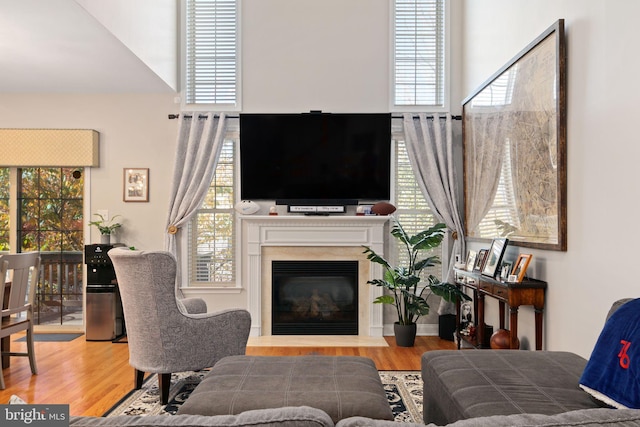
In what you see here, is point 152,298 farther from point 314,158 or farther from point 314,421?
point 314,158

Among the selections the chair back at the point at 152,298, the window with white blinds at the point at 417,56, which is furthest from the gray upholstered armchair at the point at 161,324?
the window with white blinds at the point at 417,56

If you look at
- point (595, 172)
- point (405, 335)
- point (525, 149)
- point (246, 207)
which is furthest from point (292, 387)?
Result: point (246, 207)

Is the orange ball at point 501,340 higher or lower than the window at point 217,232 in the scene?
lower

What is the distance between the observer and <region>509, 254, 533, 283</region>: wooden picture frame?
11.9 ft

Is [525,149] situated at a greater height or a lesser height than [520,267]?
greater

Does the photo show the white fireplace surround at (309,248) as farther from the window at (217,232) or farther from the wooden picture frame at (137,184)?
the wooden picture frame at (137,184)

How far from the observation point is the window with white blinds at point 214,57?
5.77m

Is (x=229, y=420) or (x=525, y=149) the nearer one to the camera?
(x=229, y=420)

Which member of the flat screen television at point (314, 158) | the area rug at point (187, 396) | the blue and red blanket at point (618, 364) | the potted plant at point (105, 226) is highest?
the flat screen television at point (314, 158)

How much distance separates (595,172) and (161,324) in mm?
2852

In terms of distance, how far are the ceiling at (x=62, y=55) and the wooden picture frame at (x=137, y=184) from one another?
897 millimetres

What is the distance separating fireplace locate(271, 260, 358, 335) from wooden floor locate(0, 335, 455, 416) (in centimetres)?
51

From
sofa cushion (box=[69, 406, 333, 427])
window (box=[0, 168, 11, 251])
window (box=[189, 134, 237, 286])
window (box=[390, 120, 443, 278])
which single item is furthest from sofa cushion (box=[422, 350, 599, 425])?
window (box=[0, 168, 11, 251])

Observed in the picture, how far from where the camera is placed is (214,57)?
228 inches
